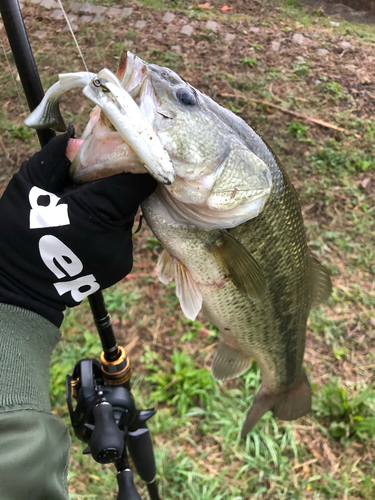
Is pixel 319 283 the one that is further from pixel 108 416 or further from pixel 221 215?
pixel 108 416

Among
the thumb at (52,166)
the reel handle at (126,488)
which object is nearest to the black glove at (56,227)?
the thumb at (52,166)

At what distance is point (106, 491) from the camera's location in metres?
2.15

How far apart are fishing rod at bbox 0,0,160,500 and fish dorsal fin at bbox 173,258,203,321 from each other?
301 millimetres

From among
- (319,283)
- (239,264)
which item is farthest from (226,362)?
(239,264)

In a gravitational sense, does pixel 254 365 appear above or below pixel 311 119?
below

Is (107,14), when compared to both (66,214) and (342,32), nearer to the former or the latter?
(342,32)

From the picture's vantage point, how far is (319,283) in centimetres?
178

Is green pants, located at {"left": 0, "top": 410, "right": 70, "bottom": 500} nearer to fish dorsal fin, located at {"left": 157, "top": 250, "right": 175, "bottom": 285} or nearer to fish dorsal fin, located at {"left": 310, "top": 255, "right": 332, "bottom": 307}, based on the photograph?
fish dorsal fin, located at {"left": 157, "top": 250, "right": 175, "bottom": 285}

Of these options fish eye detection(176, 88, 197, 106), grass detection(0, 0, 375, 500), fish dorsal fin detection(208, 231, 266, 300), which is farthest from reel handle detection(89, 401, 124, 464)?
grass detection(0, 0, 375, 500)

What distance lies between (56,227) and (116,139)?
0.31 meters

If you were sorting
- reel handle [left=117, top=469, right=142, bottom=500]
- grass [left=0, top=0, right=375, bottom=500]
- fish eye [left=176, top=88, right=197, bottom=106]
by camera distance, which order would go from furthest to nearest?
grass [left=0, top=0, right=375, bottom=500]
reel handle [left=117, top=469, right=142, bottom=500]
fish eye [left=176, top=88, right=197, bottom=106]

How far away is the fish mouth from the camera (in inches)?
39.8

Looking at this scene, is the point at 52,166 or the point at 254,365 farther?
the point at 254,365

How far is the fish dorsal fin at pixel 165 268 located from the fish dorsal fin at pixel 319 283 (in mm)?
683
